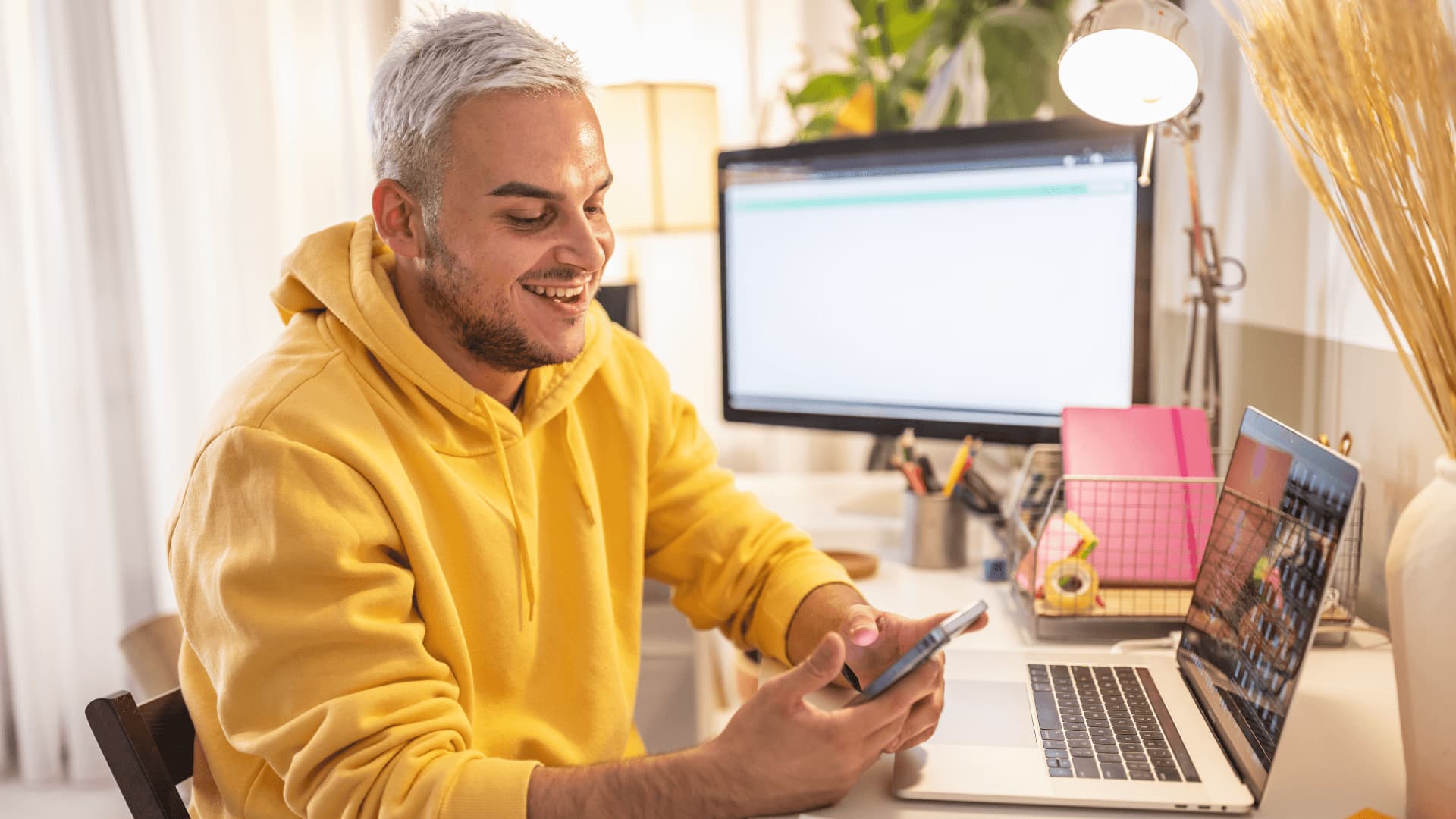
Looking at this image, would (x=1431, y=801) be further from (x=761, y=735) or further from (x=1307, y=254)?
(x=1307, y=254)

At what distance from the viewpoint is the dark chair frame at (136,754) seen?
77cm

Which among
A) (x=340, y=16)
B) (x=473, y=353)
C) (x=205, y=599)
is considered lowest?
(x=205, y=599)

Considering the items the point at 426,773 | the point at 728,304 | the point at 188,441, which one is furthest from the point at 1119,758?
the point at 188,441

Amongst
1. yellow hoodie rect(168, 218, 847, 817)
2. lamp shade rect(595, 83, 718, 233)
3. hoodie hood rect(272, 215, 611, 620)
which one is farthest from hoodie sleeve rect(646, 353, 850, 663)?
lamp shade rect(595, 83, 718, 233)

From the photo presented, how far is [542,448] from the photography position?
1.06m

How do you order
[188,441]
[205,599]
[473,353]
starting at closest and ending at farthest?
[205,599] → [473,353] → [188,441]

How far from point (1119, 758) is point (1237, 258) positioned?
0.83 m

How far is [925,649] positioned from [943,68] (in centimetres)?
145

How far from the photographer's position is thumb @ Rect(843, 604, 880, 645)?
87 cm

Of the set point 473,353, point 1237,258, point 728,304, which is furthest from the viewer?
point 728,304

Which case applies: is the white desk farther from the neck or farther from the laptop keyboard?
the neck

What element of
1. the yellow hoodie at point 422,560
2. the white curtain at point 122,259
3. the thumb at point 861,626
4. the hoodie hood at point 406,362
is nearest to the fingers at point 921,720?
the thumb at point 861,626

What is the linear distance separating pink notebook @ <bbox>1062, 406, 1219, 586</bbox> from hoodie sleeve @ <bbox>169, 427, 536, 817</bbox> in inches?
24.4

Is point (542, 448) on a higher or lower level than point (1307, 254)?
lower
